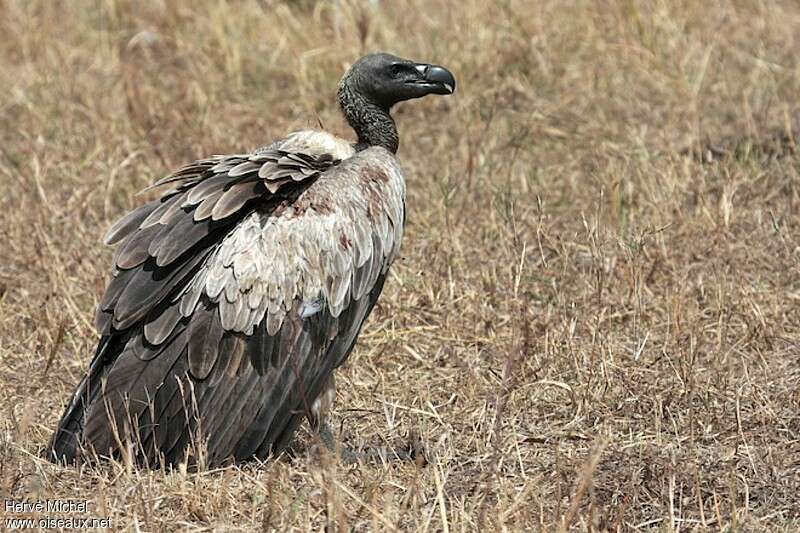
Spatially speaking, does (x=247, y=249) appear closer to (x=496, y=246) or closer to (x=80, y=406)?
(x=80, y=406)

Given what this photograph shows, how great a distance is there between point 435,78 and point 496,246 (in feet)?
4.63

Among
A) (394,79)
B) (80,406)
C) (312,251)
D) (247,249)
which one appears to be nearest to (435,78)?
(394,79)

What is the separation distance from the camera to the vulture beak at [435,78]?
5598 mm

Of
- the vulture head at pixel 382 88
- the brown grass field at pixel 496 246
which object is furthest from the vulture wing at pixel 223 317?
the vulture head at pixel 382 88

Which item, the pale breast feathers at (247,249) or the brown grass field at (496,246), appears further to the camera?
the pale breast feathers at (247,249)

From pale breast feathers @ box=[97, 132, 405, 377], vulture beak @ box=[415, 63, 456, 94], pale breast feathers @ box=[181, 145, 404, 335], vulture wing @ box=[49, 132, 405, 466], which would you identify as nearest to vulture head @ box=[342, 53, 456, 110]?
vulture beak @ box=[415, 63, 456, 94]

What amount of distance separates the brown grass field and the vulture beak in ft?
2.20

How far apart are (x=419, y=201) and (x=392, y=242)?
2.20 m

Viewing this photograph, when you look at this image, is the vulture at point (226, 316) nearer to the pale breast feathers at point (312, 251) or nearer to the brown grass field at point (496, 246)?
the pale breast feathers at point (312, 251)

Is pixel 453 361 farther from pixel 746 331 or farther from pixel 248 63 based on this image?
pixel 248 63

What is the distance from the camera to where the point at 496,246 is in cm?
679

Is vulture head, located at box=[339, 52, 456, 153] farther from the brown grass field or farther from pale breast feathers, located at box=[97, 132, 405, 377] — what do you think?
the brown grass field

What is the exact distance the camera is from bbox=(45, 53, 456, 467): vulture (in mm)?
4680

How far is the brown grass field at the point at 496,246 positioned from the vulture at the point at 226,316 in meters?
0.17
